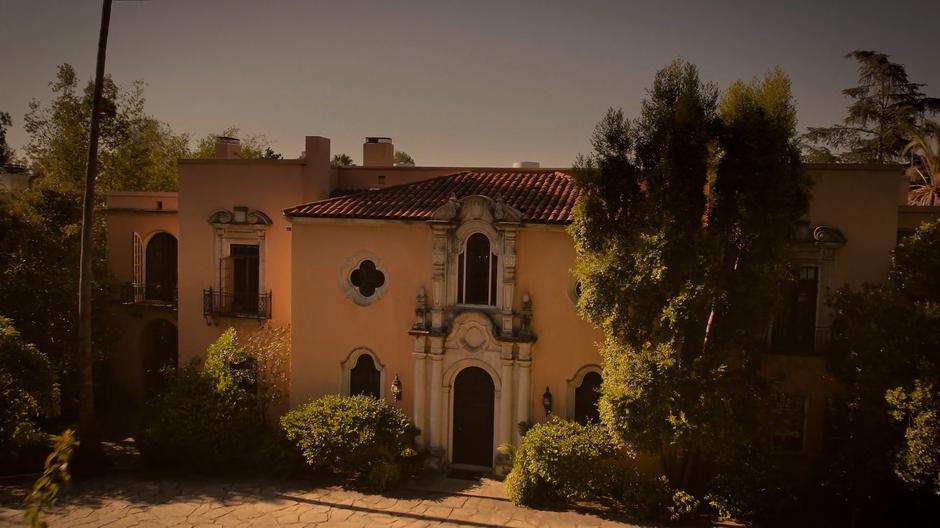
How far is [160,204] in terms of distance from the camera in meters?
21.5

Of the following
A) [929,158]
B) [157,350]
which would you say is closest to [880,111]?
[929,158]

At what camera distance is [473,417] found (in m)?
16.4

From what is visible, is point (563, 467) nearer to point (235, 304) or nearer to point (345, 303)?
point (345, 303)

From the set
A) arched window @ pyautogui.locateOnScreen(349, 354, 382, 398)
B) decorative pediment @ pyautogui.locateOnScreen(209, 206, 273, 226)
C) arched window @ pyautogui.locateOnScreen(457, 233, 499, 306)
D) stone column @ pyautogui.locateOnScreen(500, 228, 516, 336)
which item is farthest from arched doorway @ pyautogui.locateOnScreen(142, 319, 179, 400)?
stone column @ pyautogui.locateOnScreen(500, 228, 516, 336)

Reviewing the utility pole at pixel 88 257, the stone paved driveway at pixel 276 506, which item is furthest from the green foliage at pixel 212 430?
the utility pole at pixel 88 257

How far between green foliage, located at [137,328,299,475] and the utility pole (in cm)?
130

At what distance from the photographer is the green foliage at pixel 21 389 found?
541 inches

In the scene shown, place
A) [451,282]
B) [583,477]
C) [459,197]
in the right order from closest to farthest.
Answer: [583,477]
[451,282]
[459,197]

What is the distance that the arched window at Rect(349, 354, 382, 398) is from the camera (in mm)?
16984

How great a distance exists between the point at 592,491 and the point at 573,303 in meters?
4.17

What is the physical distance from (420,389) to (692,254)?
23.9ft

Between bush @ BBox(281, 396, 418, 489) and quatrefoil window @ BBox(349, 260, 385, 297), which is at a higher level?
quatrefoil window @ BBox(349, 260, 385, 297)

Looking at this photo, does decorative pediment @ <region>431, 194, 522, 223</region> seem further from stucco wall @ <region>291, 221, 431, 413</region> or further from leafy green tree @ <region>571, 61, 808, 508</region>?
leafy green tree @ <region>571, 61, 808, 508</region>

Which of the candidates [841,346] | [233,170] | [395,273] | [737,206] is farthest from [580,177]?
[233,170]
